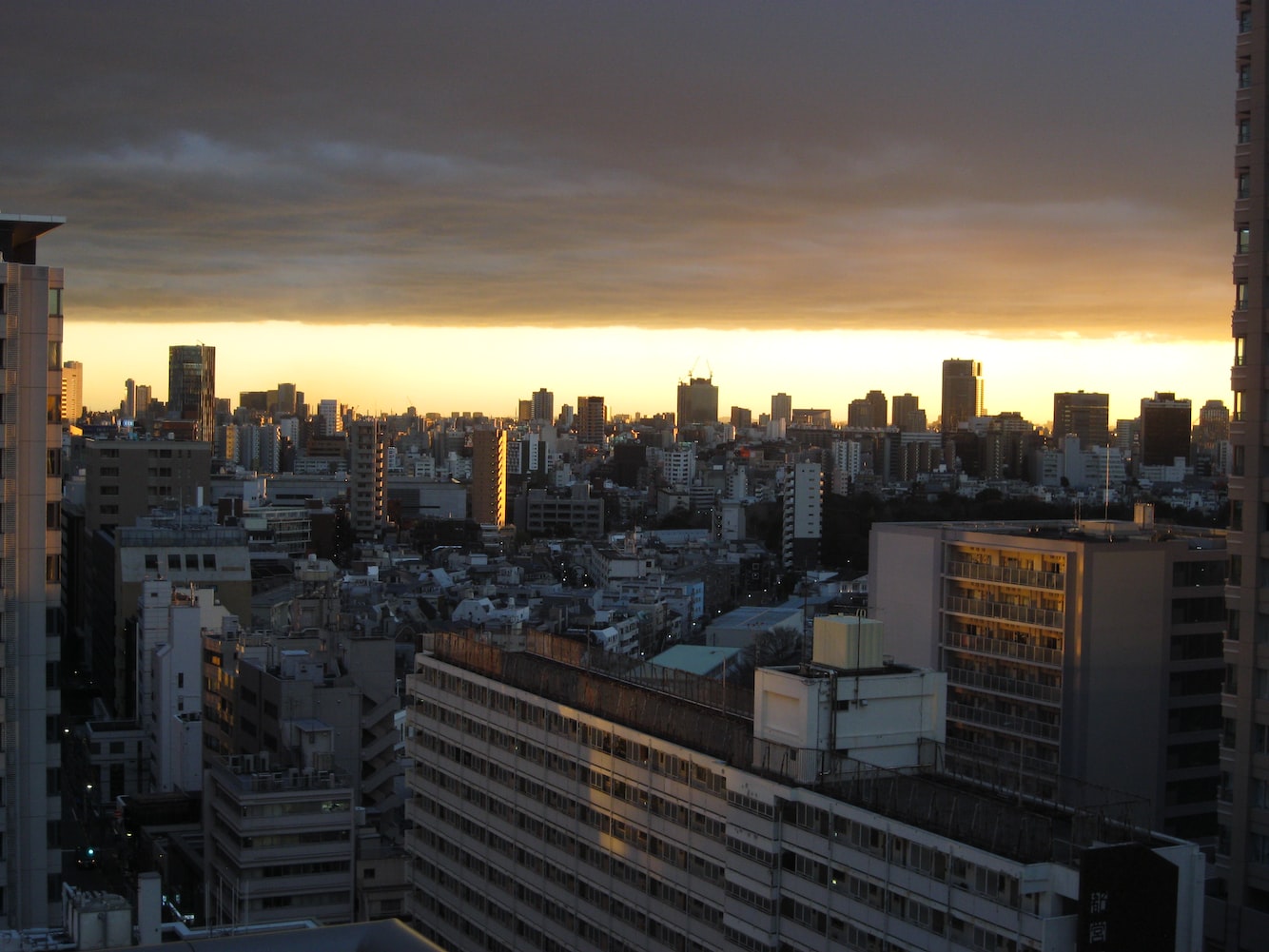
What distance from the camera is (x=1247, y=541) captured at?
12.2 meters

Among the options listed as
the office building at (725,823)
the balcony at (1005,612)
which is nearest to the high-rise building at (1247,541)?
the office building at (725,823)

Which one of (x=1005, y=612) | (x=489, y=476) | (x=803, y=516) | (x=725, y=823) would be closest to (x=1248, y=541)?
(x=725, y=823)

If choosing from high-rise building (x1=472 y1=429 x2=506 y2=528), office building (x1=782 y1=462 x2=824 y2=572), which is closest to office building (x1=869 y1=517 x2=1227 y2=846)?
office building (x1=782 y1=462 x2=824 y2=572)

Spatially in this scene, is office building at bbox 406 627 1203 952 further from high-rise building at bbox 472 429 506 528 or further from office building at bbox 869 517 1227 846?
high-rise building at bbox 472 429 506 528

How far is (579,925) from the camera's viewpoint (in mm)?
11883

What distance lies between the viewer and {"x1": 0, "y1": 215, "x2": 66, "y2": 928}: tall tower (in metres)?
11.2

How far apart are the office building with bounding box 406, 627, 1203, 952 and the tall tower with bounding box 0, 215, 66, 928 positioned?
377 cm

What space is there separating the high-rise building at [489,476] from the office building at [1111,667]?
66.6 meters

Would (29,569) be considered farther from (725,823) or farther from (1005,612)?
(1005,612)

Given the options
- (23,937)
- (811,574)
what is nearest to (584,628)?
(811,574)

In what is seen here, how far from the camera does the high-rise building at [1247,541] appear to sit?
11.9 metres

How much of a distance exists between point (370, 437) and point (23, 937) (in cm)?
6166

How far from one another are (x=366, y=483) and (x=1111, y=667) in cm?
5699

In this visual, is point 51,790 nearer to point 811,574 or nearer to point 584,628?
point 584,628
